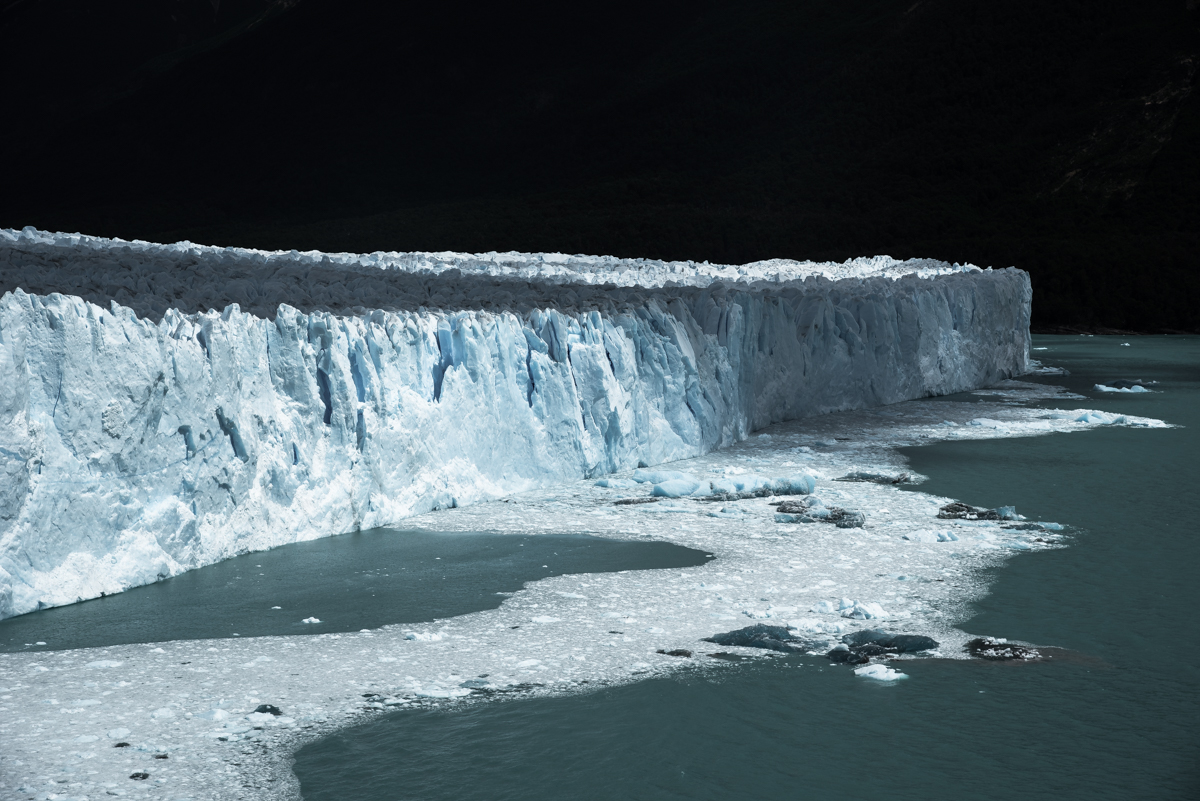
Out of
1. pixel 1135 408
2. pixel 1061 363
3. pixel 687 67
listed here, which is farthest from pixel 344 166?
pixel 1135 408

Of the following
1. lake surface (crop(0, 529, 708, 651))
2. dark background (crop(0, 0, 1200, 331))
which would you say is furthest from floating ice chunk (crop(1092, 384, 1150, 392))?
dark background (crop(0, 0, 1200, 331))

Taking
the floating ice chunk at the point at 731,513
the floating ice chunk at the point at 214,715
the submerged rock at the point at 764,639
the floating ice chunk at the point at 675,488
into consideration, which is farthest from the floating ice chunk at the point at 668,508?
the floating ice chunk at the point at 214,715

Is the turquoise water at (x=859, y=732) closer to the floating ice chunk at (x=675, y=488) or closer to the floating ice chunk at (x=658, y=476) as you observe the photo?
the floating ice chunk at (x=675, y=488)

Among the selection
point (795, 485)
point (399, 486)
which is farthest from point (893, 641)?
point (399, 486)

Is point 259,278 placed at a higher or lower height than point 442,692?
higher

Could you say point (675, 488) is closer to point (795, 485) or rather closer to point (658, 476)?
point (658, 476)

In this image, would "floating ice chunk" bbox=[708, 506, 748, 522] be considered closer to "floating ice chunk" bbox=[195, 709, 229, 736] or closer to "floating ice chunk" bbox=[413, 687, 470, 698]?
"floating ice chunk" bbox=[413, 687, 470, 698]
